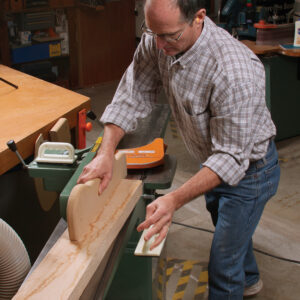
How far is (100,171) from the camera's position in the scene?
1.23 metres

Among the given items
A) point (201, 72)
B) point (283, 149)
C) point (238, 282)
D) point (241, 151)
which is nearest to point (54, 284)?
point (241, 151)

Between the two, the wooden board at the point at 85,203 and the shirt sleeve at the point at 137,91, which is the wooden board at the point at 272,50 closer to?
the shirt sleeve at the point at 137,91

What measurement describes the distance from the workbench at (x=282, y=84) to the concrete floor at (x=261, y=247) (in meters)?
0.42

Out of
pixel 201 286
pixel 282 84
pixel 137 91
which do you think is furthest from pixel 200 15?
pixel 282 84

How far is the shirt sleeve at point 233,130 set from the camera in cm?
129

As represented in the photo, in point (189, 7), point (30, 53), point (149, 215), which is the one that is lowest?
point (30, 53)

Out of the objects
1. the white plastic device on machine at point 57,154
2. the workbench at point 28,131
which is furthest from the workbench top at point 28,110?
the white plastic device on machine at point 57,154

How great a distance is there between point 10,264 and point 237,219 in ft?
2.63

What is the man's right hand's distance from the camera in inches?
47.8

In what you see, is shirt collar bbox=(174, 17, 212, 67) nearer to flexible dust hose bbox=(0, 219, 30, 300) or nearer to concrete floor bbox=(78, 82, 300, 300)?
flexible dust hose bbox=(0, 219, 30, 300)

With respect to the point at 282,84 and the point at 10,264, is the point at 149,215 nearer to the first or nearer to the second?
the point at 10,264

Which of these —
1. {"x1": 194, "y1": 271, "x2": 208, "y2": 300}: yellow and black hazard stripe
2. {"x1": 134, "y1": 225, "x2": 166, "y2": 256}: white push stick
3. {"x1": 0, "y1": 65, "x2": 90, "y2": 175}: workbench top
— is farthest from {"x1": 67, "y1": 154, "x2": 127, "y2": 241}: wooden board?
{"x1": 194, "y1": 271, "x2": 208, "y2": 300}: yellow and black hazard stripe

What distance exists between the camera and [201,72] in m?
1.39

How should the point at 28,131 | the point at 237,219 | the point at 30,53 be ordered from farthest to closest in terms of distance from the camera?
the point at 30,53
the point at 28,131
the point at 237,219
